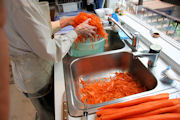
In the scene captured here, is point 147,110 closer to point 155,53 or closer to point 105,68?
point 155,53

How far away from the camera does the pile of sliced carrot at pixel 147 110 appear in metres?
0.51

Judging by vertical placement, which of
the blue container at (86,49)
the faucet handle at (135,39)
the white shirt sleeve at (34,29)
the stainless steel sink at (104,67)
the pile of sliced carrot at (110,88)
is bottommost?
the pile of sliced carrot at (110,88)

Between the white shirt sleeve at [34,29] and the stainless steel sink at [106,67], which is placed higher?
the white shirt sleeve at [34,29]

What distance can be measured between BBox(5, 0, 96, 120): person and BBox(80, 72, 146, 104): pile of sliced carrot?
0.32 meters

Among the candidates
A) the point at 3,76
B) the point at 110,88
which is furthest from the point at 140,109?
the point at 3,76

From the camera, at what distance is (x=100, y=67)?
1.10 meters

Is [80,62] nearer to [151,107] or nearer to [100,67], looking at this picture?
[100,67]

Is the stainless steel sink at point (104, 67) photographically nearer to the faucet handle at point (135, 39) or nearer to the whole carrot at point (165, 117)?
the faucet handle at point (135, 39)

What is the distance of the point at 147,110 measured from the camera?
1.77 feet

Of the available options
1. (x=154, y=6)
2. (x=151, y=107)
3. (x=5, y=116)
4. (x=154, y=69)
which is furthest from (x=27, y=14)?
(x=154, y=6)

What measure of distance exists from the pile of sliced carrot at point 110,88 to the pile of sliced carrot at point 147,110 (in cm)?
25

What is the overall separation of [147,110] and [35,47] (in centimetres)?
64

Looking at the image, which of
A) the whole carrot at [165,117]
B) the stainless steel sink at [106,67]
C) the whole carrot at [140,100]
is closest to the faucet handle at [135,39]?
the stainless steel sink at [106,67]

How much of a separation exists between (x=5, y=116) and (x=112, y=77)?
971mm
